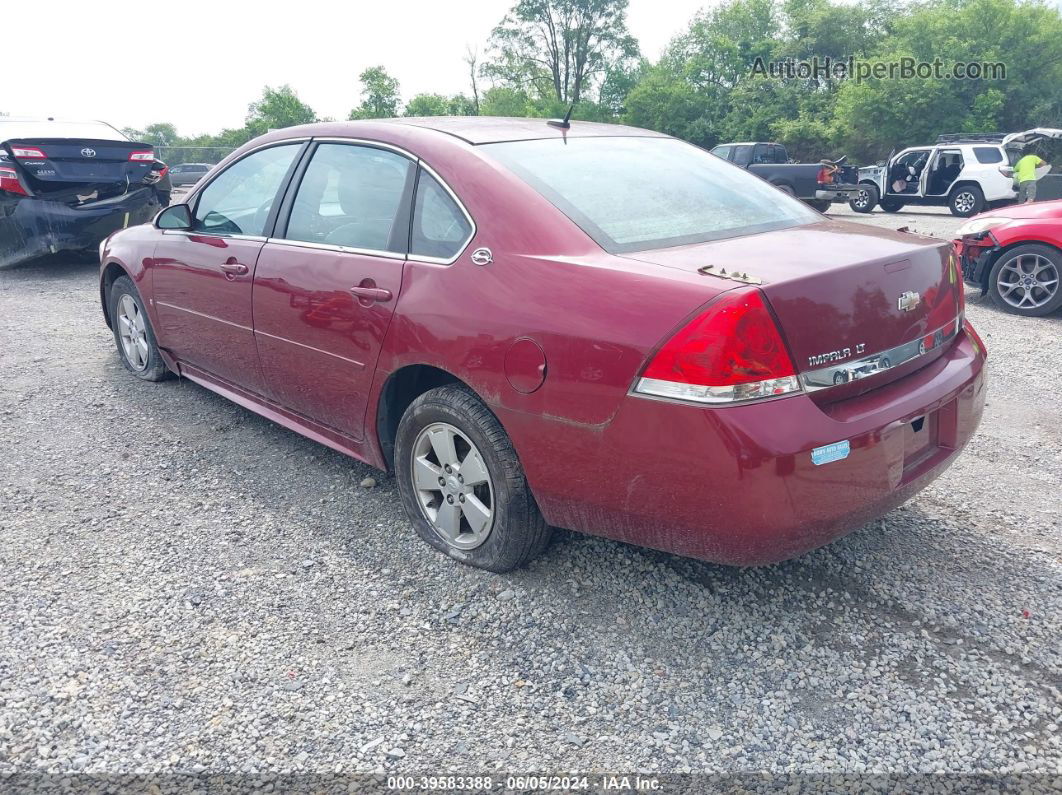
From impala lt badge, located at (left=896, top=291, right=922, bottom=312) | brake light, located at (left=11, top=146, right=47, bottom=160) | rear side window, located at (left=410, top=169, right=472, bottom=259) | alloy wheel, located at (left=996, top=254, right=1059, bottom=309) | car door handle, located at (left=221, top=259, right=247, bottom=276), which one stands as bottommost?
alloy wheel, located at (left=996, top=254, right=1059, bottom=309)

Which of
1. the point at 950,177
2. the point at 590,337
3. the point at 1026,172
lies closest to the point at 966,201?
the point at 950,177

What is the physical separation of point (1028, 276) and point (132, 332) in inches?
282

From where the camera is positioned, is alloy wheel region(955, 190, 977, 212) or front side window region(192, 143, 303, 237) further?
alloy wheel region(955, 190, 977, 212)

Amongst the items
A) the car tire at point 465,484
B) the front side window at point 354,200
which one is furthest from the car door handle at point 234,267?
the car tire at point 465,484

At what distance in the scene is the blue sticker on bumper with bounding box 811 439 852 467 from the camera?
7.15ft

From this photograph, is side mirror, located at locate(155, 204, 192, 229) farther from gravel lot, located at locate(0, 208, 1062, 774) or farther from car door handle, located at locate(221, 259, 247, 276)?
gravel lot, located at locate(0, 208, 1062, 774)

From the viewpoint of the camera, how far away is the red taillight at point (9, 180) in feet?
26.6

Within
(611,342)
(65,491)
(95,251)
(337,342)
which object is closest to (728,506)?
(611,342)

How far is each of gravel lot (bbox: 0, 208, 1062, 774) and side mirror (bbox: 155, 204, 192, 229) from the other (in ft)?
4.32

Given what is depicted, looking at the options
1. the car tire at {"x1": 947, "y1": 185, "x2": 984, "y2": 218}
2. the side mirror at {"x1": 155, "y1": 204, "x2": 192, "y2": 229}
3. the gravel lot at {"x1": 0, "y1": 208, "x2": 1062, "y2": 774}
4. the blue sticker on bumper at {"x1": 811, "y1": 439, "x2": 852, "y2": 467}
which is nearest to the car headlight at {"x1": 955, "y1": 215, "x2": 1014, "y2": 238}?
the gravel lot at {"x1": 0, "y1": 208, "x2": 1062, "y2": 774}

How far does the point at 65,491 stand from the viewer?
3629mm

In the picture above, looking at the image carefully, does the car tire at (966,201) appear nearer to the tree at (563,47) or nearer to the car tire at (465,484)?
the car tire at (465,484)

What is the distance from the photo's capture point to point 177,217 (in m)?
4.23

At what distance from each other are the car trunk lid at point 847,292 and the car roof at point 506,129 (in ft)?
3.26
